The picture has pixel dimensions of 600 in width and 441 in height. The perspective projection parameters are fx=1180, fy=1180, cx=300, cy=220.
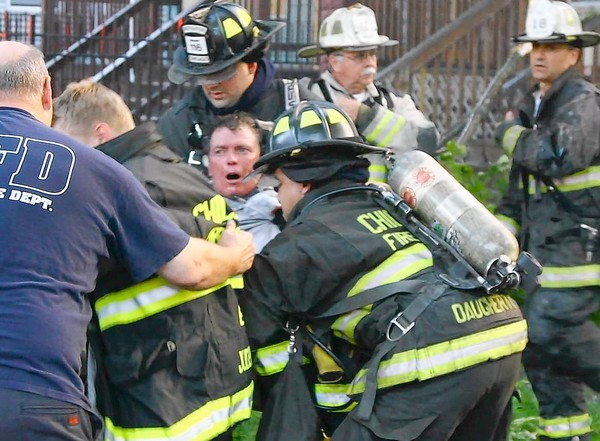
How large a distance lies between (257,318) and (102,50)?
9167mm

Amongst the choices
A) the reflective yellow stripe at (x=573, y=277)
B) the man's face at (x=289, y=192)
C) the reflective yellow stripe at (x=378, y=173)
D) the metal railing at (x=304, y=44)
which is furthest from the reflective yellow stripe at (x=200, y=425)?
the metal railing at (x=304, y=44)

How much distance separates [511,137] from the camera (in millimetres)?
6363

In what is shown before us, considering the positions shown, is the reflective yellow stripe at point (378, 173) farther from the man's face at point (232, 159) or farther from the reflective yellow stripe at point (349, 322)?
the reflective yellow stripe at point (349, 322)

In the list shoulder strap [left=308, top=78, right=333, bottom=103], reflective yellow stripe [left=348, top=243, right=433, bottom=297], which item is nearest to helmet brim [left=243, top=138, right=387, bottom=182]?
reflective yellow stripe [left=348, top=243, right=433, bottom=297]

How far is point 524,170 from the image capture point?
249 inches

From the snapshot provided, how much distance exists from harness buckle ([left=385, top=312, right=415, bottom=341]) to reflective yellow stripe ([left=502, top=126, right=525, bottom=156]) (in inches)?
108

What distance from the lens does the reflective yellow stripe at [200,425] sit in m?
3.62

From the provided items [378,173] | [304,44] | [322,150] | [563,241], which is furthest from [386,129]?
[304,44]

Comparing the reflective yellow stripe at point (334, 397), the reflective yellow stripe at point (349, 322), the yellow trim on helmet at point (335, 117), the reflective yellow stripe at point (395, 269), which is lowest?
the reflective yellow stripe at point (334, 397)

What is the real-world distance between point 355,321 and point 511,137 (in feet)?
9.19

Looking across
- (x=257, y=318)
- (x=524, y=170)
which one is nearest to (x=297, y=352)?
(x=257, y=318)

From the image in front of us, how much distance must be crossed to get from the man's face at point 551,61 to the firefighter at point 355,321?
104 inches

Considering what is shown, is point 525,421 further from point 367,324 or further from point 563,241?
point 367,324

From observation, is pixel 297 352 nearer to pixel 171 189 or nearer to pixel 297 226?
pixel 297 226
